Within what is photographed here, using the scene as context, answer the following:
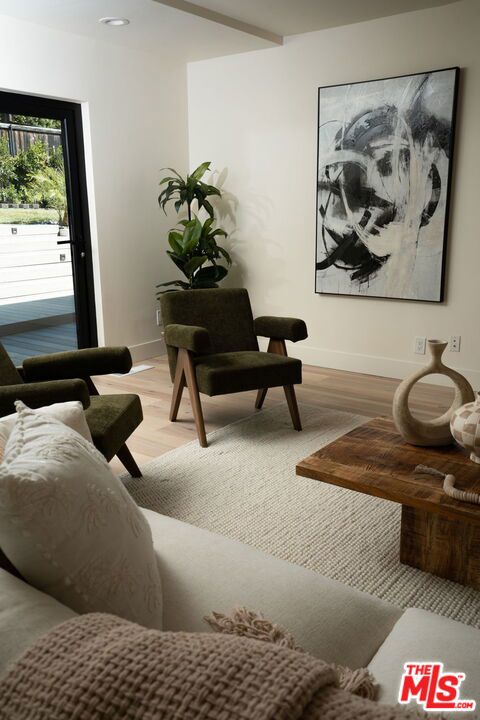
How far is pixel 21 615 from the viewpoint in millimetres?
852

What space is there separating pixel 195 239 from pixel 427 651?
3949 mm

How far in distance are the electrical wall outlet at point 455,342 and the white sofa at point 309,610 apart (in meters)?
3.10

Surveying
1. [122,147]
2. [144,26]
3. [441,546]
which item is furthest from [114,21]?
[441,546]

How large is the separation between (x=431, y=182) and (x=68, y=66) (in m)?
2.54

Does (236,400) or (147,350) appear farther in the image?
(147,350)

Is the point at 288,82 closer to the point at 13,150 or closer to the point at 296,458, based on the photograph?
the point at 13,150

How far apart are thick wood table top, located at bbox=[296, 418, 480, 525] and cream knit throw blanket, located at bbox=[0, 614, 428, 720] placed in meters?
1.20

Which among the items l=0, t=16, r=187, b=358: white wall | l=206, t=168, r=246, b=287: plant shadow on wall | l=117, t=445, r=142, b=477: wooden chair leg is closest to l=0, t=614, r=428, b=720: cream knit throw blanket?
l=117, t=445, r=142, b=477: wooden chair leg

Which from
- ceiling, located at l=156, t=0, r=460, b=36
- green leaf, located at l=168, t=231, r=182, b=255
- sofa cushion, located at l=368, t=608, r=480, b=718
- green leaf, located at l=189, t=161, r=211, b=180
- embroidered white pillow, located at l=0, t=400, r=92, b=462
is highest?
ceiling, located at l=156, t=0, r=460, b=36

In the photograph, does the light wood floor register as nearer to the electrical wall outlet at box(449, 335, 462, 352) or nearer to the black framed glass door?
the electrical wall outlet at box(449, 335, 462, 352)

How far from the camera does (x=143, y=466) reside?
3.08 meters

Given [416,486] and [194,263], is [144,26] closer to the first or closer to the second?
[194,263]

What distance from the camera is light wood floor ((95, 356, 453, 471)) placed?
3.47 m

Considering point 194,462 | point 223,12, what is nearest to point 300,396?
point 194,462
